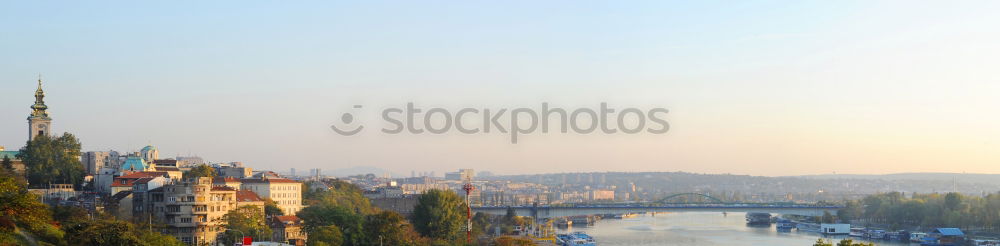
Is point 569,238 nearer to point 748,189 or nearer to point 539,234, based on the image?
point 539,234

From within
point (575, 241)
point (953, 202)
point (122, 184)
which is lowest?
point (575, 241)

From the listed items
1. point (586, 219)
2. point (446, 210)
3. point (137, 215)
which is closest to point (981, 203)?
point (586, 219)

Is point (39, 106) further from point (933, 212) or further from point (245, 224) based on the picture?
point (933, 212)

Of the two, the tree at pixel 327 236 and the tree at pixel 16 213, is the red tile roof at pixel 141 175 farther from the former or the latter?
the tree at pixel 16 213

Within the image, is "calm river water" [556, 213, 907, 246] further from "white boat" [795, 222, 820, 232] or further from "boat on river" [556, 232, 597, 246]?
"boat on river" [556, 232, 597, 246]

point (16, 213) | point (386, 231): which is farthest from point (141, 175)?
point (16, 213)

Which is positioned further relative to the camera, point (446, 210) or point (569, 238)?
point (569, 238)
